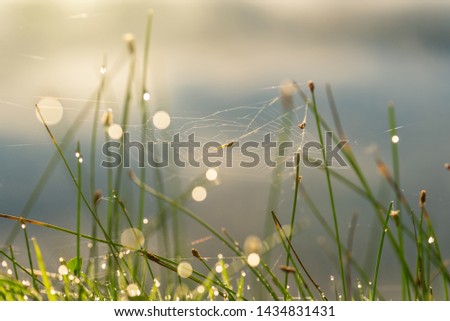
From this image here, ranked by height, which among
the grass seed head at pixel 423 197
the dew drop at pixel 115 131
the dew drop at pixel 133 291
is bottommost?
the dew drop at pixel 133 291

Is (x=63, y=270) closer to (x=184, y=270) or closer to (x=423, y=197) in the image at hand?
(x=184, y=270)

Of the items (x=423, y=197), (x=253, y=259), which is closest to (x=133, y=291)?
(x=253, y=259)

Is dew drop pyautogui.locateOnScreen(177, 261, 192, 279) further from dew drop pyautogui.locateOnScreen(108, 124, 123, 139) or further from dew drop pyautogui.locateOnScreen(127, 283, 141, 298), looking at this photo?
dew drop pyautogui.locateOnScreen(108, 124, 123, 139)

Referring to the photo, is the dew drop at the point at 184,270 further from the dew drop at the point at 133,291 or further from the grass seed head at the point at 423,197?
the grass seed head at the point at 423,197

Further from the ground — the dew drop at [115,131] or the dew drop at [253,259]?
the dew drop at [115,131]

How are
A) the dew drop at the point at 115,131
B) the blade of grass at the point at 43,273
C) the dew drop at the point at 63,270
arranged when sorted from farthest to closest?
the dew drop at the point at 115,131 < the dew drop at the point at 63,270 < the blade of grass at the point at 43,273

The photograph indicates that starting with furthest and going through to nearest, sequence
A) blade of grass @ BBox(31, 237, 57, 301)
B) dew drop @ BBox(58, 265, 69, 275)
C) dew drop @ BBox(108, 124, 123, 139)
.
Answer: dew drop @ BBox(108, 124, 123, 139), dew drop @ BBox(58, 265, 69, 275), blade of grass @ BBox(31, 237, 57, 301)

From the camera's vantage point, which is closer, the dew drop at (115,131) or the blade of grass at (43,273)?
the blade of grass at (43,273)

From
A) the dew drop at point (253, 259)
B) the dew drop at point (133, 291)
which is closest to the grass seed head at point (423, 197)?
the dew drop at point (253, 259)

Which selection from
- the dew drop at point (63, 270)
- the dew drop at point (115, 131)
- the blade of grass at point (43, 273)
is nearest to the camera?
the blade of grass at point (43, 273)

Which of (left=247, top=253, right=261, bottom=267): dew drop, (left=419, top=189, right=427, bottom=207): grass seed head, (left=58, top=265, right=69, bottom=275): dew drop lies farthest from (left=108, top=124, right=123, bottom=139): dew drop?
(left=419, top=189, right=427, bottom=207): grass seed head
